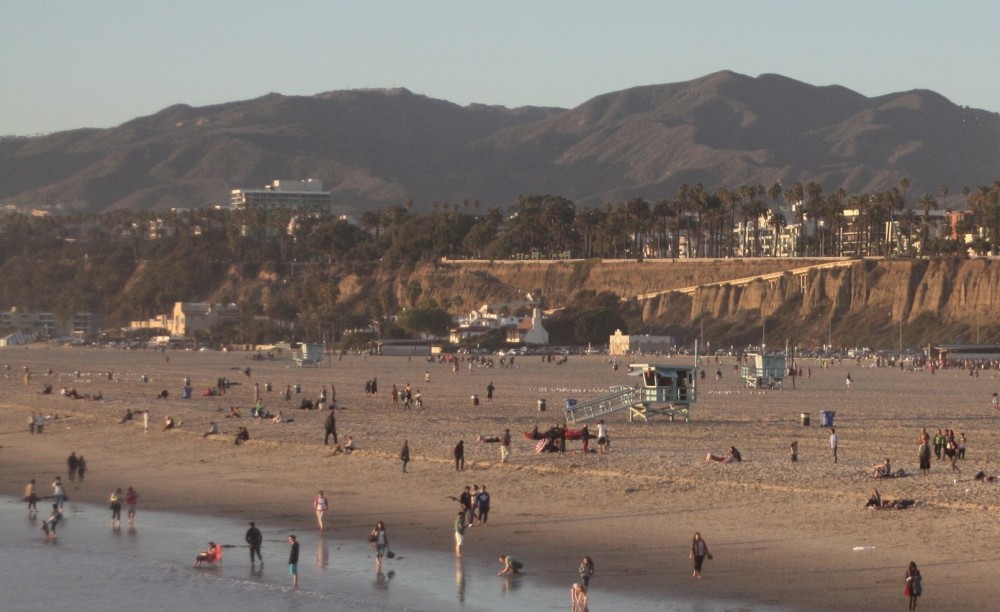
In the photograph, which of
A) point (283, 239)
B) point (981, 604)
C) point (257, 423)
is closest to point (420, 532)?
point (981, 604)

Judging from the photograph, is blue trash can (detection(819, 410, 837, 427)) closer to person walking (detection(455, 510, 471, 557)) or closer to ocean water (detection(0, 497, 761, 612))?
person walking (detection(455, 510, 471, 557))

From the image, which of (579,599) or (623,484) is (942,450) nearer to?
(623,484)

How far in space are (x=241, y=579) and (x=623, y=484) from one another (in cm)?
854

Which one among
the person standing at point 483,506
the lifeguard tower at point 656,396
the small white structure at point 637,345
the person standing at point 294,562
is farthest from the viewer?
the small white structure at point 637,345

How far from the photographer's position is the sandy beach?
19359mm

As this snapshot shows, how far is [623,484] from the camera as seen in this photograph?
1030 inches

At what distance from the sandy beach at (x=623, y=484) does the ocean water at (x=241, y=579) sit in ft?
2.14

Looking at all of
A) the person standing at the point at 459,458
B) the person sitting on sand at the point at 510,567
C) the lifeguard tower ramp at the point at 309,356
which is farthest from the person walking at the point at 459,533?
the lifeguard tower ramp at the point at 309,356

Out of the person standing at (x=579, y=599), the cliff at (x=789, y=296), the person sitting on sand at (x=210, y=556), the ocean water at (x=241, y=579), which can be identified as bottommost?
the ocean water at (x=241, y=579)

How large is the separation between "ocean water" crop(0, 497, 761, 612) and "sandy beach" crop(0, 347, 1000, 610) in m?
0.65

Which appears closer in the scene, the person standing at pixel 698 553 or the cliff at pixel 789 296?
the person standing at pixel 698 553

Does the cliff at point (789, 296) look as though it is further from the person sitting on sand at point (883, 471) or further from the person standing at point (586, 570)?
the person standing at point (586, 570)

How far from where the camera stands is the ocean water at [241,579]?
61.0 feet

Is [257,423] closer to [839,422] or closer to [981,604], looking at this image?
[839,422]
